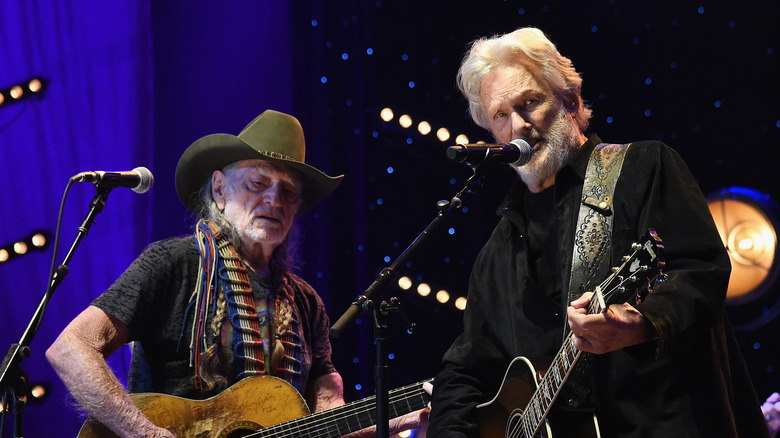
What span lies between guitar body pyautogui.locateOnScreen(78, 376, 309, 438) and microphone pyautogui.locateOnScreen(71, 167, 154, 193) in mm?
879

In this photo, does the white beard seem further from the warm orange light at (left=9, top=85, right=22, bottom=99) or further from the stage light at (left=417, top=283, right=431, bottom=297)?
the warm orange light at (left=9, top=85, right=22, bottom=99)

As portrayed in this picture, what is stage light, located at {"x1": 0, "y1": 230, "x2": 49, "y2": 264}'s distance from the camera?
4219mm

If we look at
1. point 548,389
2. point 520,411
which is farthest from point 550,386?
point 520,411

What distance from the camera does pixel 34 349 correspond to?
4176 mm

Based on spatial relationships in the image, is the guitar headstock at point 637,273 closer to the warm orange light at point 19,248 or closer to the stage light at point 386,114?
the stage light at point 386,114

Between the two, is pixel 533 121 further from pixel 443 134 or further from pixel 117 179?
pixel 443 134

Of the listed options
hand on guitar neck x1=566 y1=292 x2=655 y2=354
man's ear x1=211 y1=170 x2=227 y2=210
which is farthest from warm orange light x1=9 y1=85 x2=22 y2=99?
hand on guitar neck x1=566 y1=292 x2=655 y2=354

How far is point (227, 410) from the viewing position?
329 cm

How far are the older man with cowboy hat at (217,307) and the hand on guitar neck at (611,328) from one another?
181 centimetres

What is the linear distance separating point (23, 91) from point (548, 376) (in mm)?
3490

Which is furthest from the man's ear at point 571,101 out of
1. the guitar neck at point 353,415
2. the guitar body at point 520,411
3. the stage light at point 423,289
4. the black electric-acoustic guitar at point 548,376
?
the stage light at point 423,289

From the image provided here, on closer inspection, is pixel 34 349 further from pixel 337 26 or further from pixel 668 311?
pixel 668 311

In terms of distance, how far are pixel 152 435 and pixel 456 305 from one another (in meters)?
2.15

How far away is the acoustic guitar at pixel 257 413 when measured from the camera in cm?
321
